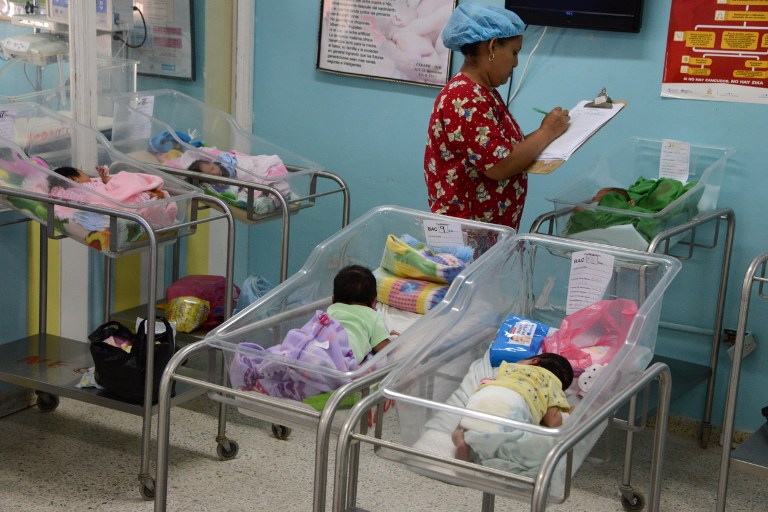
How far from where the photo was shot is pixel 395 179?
408 cm

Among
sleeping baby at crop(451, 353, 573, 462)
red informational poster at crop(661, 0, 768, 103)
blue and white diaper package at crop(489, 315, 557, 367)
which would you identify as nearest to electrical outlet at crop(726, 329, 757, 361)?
red informational poster at crop(661, 0, 768, 103)

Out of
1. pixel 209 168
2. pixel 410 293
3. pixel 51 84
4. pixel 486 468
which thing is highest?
pixel 51 84

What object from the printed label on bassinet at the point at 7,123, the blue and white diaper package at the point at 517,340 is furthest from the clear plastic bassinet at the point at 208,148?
the blue and white diaper package at the point at 517,340

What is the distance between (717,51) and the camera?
3402 millimetres

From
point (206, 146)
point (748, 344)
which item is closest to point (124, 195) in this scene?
point (206, 146)

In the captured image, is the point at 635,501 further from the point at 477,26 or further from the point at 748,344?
the point at 477,26

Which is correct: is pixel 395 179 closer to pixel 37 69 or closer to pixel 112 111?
pixel 112 111

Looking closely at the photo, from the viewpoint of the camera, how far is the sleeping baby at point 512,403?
5.67ft

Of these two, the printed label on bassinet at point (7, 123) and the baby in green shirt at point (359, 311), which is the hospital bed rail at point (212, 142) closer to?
the printed label on bassinet at point (7, 123)

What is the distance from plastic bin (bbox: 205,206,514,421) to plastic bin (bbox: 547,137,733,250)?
69 centimetres

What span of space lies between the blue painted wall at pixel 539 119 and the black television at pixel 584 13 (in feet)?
0.21

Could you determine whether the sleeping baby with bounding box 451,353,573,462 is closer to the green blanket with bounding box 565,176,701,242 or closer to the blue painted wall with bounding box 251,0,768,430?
the green blanket with bounding box 565,176,701,242

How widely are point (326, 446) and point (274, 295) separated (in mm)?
606

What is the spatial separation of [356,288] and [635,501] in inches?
53.3
